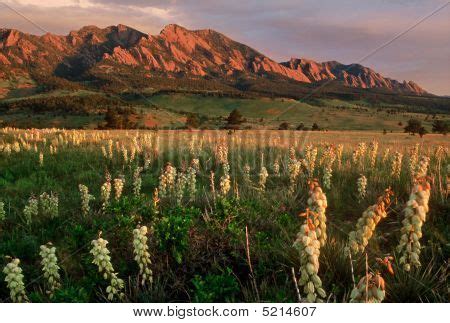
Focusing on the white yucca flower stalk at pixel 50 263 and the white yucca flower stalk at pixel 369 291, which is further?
the white yucca flower stalk at pixel 50 263

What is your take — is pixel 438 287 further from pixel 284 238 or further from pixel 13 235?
pixel 13 235

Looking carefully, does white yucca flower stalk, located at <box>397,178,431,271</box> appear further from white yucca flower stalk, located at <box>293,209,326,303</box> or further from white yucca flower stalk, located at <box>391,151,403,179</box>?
white yucca flower stalk, located at <box>391,151,403,179</box>

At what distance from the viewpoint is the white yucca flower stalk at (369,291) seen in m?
2.91

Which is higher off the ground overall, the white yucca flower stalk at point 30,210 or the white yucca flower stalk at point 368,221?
the white yucca flower stalk at point 368,221

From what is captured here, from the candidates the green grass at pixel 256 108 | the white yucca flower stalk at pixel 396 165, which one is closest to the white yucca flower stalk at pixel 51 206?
the white yucca flower stalk at pixel 396 165

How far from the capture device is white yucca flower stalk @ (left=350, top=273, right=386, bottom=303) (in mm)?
2906

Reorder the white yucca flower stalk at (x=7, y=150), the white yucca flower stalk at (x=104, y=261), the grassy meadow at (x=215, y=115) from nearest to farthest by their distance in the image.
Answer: the white yucca flower stalk at (x=104, y=261) → the white yucca flower stalk at (x=7, y=150) → the grassy meadow at (x=215, y=115)

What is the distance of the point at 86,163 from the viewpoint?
15180mm

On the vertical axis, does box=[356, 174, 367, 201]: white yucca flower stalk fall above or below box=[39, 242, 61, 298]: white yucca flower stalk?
above

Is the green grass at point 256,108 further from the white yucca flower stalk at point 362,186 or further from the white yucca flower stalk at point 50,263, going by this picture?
the white yucca flower stalk at point 50,263

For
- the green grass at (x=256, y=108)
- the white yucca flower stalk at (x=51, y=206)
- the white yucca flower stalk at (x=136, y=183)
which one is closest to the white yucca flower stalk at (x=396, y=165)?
the white yucca flower stalk at (x=136, y=183)

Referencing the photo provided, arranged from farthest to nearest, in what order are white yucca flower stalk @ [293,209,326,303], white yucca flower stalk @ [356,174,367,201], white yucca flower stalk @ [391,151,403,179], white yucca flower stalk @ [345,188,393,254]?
white yucca flower stalk @ [391,151,403,179], white yucca flower stalk @ [356,174,367,201], white yucca flower stalk @ [345,188,393,254], white yucca flower stalk @ [293,209,326,303]

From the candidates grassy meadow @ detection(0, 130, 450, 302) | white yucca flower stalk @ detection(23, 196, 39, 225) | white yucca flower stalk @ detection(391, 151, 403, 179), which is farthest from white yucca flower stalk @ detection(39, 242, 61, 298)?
white yucca flower stalk @ detection(391, 151, 403, 179)

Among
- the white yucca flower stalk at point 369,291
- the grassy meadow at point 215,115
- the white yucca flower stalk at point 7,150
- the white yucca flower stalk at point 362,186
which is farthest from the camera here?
the grassy meadow at point 215,115
